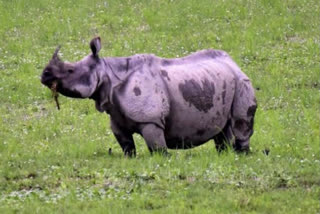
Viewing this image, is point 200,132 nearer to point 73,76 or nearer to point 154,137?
point 154,137

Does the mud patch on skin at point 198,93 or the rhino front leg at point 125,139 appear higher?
the mud patch on skin at point 198,93

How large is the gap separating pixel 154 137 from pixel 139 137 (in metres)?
3.47

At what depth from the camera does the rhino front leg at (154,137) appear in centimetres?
1086

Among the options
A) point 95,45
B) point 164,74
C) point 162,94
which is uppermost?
point 95,45

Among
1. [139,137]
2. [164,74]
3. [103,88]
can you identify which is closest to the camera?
[103,88]

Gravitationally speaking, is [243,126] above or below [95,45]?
below

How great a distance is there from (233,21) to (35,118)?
857cm

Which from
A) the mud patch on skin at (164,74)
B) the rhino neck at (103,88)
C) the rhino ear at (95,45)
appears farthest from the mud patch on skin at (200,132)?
the rhino ear at (95,45)

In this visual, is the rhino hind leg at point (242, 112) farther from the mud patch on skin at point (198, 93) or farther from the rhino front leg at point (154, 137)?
the rhino front leg at point (154, 137)

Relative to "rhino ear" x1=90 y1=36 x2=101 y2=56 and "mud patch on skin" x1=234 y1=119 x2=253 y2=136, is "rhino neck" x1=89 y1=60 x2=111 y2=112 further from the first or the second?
"mud patch on skin" x1=234 y1=119 x2=253 y2=136

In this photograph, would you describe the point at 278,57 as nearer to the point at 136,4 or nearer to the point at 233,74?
the point at 136,4

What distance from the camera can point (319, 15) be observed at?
2377 cm

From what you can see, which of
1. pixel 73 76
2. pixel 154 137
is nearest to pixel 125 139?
pixel 154 137

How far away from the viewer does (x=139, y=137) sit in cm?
1435
